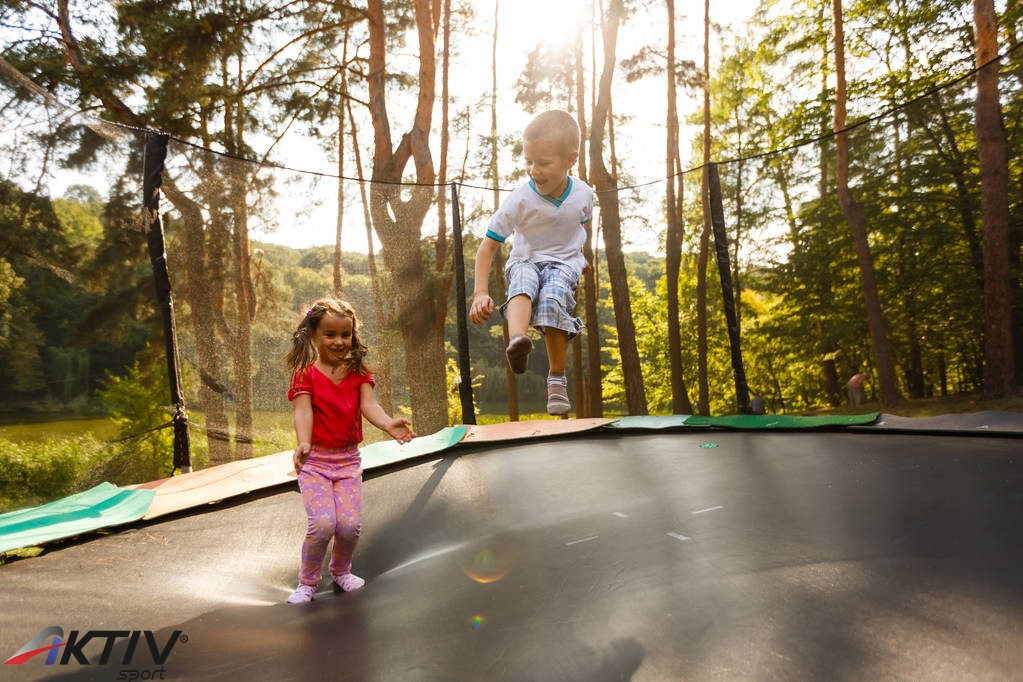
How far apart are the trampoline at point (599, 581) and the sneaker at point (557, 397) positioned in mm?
357

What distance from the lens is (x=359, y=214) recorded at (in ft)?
13.3

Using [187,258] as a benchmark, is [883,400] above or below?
below

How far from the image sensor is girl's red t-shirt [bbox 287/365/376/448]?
1.63 metres

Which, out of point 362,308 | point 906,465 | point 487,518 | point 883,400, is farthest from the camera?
point 883,400

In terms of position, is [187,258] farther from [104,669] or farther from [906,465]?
[906,465]

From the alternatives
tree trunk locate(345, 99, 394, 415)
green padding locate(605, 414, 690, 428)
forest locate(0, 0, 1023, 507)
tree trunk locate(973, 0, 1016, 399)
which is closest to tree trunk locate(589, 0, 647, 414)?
forest locate(0, 0, 1023, 507)

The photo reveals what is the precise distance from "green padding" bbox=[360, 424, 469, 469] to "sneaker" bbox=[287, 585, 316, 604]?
1.49 meters

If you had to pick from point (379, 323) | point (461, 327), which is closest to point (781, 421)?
point (461, 327)

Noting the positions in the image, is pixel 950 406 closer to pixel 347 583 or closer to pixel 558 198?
pixel 558 198

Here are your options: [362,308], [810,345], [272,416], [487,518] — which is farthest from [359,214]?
[810,345]

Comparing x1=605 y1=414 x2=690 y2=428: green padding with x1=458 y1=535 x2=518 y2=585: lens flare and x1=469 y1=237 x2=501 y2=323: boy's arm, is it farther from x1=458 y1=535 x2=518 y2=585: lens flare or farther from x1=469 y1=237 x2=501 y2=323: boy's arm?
x1=469 y1=237 x2=501 y2=323: boy's arm

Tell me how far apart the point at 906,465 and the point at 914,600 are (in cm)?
139

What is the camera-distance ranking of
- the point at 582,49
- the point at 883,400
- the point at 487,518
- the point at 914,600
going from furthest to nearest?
the point at 582,49
the point at 883,400
the point at 487,518
the point at 914,600

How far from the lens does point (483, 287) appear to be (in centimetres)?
180
